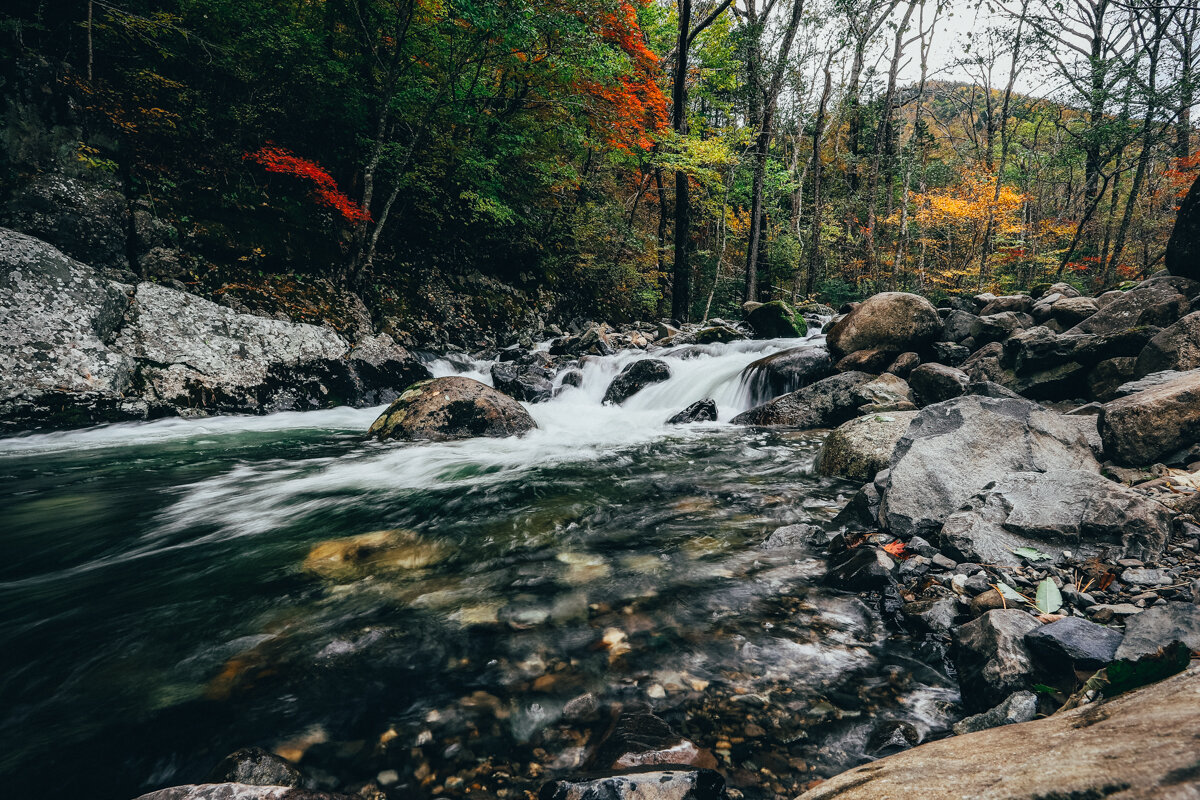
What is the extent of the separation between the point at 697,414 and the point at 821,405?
7.32ft

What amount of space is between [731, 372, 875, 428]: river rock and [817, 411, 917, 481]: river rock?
2.16 m

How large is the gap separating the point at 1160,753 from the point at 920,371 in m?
7.23

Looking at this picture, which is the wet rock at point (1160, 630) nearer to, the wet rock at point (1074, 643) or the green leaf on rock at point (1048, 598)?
the wet rock at point (1074, 643)

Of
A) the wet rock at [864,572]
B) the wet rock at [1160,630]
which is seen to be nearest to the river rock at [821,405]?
the wet rock at [864,572]

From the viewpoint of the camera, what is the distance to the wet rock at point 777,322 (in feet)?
44.0

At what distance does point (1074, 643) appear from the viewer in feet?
5.98

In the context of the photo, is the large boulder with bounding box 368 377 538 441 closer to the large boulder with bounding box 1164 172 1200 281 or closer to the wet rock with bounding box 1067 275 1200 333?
the wet rock with bounding box 1067 275 1200 333

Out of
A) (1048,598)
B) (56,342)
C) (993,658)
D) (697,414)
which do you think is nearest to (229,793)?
(993,658)

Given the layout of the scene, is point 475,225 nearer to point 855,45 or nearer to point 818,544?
point 818,544

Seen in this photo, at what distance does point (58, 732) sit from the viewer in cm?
201

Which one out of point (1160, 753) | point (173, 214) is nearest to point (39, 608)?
point (1160, 753)

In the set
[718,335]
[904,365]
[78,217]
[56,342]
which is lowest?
[904,365]

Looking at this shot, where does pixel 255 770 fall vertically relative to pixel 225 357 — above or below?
below

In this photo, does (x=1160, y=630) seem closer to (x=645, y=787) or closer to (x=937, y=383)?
(x=645, y=787)
